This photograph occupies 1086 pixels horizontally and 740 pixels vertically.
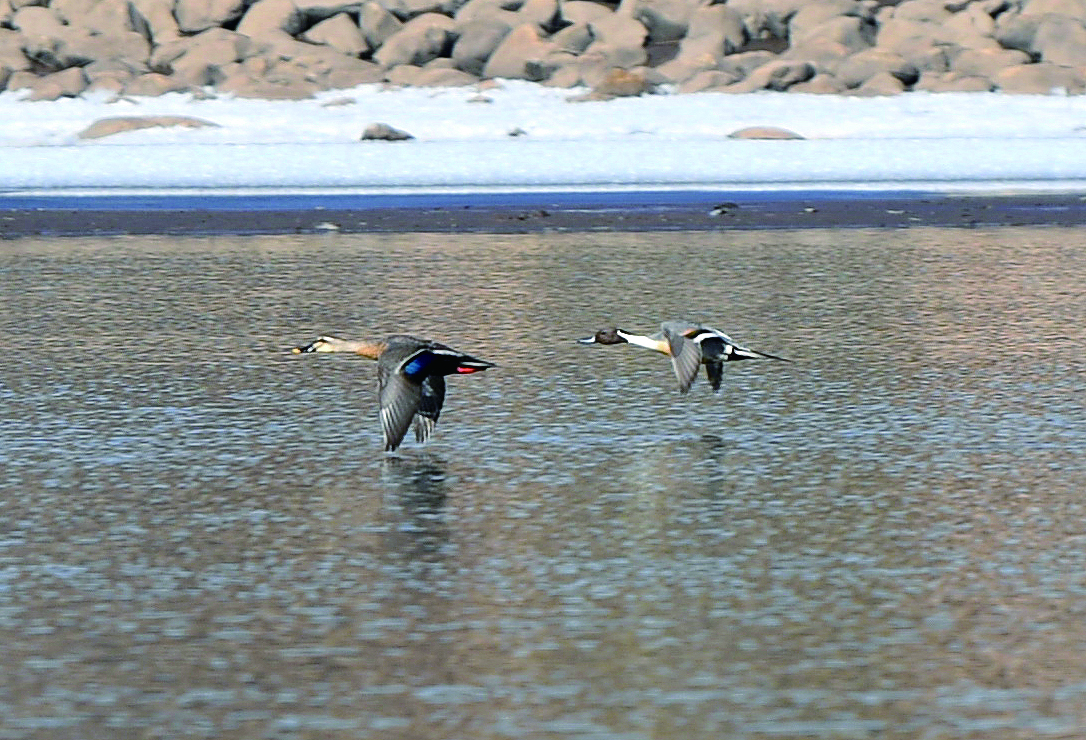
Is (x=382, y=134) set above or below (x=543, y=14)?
below

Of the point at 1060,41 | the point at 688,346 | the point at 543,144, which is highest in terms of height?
the point at 1060,41

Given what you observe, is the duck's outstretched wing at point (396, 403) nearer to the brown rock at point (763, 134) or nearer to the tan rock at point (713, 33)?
the brown rock at point (763, 134)

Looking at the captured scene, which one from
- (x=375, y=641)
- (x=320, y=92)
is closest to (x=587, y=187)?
(x=320, y=92)

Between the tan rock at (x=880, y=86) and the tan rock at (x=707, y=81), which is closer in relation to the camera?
the tan rock at (x=880, y=86)

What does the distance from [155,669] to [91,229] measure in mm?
15333

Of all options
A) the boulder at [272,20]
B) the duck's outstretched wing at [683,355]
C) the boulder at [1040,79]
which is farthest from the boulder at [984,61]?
the duck's outstretched wing at [683,355]

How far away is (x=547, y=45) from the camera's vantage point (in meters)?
35.7

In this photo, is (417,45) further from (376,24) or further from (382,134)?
(382,134)

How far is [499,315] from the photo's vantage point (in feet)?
47.6

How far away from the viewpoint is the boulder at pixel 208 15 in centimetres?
3828

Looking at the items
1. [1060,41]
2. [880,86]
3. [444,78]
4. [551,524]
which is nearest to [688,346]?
[551,524]

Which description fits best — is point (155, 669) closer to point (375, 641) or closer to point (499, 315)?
point (375, 641)

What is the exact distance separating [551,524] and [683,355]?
93.7 inches

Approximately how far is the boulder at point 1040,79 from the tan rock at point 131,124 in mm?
10629
